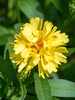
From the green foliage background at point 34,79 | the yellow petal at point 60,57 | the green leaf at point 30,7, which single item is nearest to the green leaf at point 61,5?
the green foliage background at point 34,79

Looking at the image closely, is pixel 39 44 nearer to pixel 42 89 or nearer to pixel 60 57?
pixel 60 57

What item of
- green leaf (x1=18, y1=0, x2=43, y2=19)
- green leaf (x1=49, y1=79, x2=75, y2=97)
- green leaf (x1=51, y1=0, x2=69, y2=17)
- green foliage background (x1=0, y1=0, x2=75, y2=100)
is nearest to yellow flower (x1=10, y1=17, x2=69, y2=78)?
green foliage background (x1=0, y1=0, x2=75, y2=100)

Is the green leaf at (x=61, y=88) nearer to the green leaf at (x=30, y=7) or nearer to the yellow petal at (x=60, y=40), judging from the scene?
the yellow petal at (x=60, y=40)

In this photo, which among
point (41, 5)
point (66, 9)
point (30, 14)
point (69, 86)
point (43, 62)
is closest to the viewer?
point (43, 62)

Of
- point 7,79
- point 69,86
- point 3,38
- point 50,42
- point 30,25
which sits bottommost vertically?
point 69,86

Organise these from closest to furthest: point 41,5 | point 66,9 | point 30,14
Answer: point 66,9, point 30,14, point 41,5

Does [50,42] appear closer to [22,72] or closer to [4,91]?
[22,72]

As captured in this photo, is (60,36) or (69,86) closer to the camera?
(60,36)

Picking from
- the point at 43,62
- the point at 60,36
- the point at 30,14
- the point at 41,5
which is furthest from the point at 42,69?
the point at 41,5
